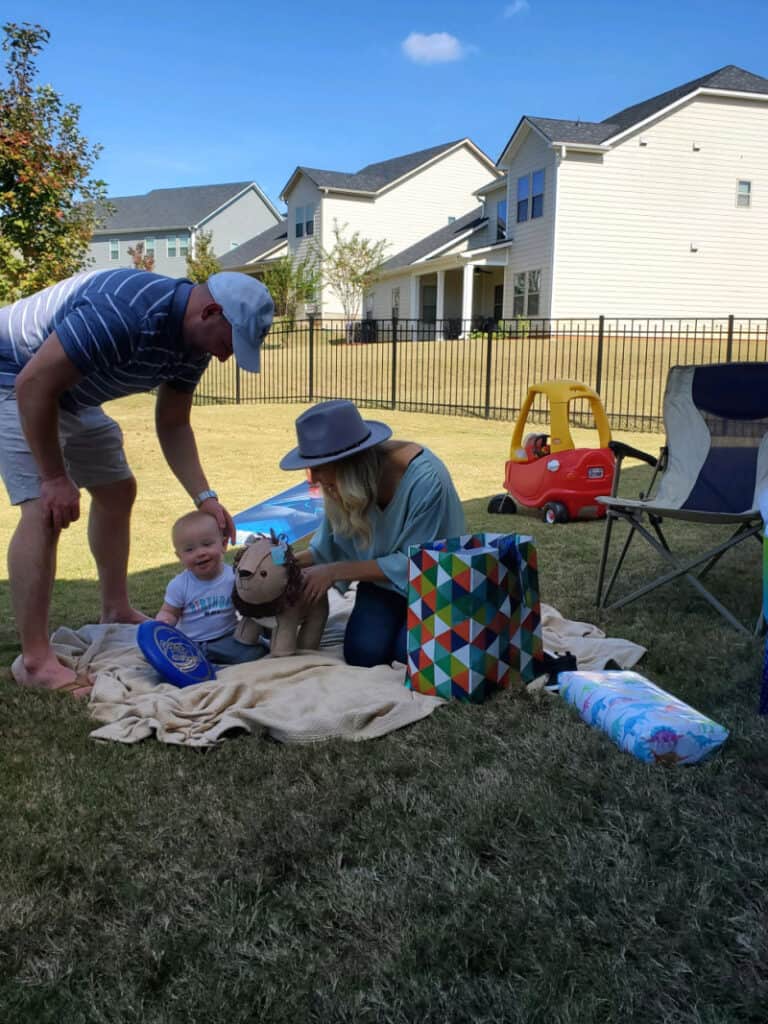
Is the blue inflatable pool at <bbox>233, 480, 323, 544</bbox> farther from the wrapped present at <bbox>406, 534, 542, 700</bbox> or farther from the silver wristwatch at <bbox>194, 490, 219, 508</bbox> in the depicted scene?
the wrapped present at <bbox>406, 534, 542, 700</bbox>

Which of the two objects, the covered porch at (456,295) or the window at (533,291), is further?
the covered porch at (456,295)

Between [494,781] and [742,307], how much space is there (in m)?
24.7

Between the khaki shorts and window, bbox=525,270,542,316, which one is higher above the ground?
window, bbox=525,270,542,316

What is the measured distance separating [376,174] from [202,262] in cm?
870

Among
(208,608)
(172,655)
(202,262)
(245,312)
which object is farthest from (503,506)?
(202,262)

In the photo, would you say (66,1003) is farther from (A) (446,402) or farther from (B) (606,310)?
(B) (606,310)

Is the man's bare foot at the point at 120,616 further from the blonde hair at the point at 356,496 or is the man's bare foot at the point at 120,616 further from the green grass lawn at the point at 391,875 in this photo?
the blonde hair at the point at 356,496

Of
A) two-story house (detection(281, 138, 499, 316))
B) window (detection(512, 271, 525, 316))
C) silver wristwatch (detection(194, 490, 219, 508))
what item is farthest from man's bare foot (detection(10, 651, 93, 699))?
two-story house (detection(281, 138, 499, 316))

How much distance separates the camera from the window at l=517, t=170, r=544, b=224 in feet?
77.7

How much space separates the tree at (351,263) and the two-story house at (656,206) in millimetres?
7731

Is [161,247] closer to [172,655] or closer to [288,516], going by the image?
[288,516]

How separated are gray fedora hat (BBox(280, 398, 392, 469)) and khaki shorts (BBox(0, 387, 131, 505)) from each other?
991 mm

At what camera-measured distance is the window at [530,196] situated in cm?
2369

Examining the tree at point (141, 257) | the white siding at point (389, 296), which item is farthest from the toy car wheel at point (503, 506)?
the tree at point (141, 257)
